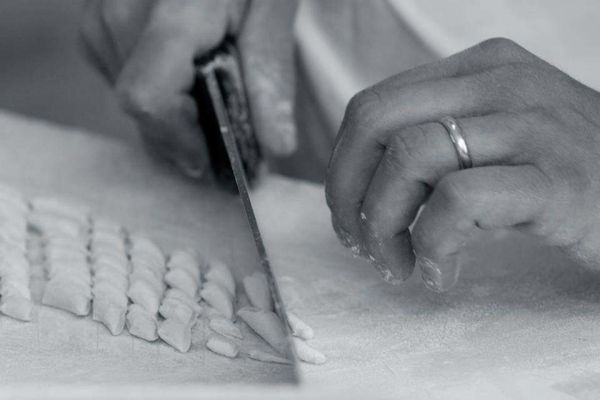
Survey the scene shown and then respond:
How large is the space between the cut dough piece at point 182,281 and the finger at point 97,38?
51 centimetres


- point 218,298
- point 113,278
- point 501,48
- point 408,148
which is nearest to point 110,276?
point 113,278

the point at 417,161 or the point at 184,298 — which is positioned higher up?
the point at 417,161

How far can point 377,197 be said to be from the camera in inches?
32.3

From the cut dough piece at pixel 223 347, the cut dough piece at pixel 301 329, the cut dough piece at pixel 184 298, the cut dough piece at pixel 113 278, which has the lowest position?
the cut dough piece at pixel 113 278

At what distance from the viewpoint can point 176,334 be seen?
827 millimetres

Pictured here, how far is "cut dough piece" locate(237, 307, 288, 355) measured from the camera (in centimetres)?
80

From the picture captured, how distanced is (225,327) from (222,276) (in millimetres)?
100

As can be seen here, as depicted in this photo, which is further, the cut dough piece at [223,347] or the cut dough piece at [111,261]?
the cut dough piece at [111,261]

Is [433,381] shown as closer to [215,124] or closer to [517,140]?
[517,140]

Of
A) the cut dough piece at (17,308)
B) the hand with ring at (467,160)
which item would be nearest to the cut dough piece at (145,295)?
the cut dough piece at (17,308)

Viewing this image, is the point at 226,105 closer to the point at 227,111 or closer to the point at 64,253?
the point at 227,111

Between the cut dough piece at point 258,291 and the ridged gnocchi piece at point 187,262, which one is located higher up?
the cut dough piece at point 258,291

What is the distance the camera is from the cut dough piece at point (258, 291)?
85 centimetres

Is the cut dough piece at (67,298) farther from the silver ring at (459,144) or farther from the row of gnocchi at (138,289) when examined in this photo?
the silver ring at (459,144)
